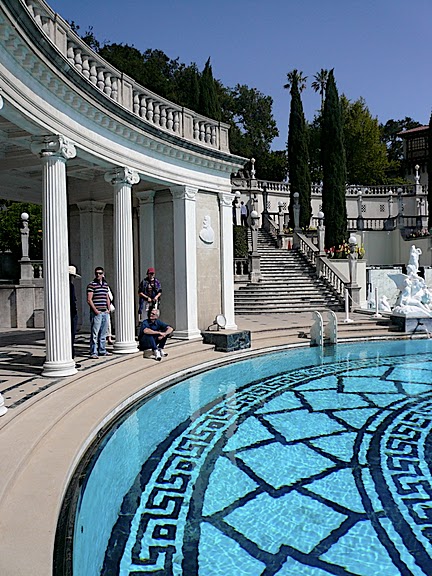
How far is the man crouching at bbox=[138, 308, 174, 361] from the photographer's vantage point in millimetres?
9875

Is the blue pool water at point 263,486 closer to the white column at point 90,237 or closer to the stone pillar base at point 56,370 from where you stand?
the stone pillar base at point 56,370

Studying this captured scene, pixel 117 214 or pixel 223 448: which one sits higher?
pixel 117 214

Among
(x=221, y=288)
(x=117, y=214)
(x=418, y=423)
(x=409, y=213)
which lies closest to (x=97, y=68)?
(x=117, y=214)

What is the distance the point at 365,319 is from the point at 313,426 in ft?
35.0

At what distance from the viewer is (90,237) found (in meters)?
14.1

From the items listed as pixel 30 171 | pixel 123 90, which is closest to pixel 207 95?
pixel 30 171

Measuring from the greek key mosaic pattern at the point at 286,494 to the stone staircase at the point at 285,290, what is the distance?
12573 mm

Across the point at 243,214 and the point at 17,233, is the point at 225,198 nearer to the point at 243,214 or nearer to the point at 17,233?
the point at 17,233

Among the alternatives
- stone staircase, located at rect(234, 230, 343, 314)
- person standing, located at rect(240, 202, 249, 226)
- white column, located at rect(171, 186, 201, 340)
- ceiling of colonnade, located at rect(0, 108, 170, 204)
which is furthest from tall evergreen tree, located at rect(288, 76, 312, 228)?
white column, located at rect(171, 186, 201, 340)

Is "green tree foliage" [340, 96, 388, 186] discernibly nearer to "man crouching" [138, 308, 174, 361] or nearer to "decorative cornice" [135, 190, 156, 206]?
"decorative cornice" [135, 190, 156, 206]

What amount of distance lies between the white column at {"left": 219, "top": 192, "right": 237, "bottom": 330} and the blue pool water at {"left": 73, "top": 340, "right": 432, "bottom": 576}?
4.66 metres

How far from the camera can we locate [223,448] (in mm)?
5797

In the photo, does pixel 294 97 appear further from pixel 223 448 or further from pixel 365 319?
pixel 223 448

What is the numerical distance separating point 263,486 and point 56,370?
4.02 metres
